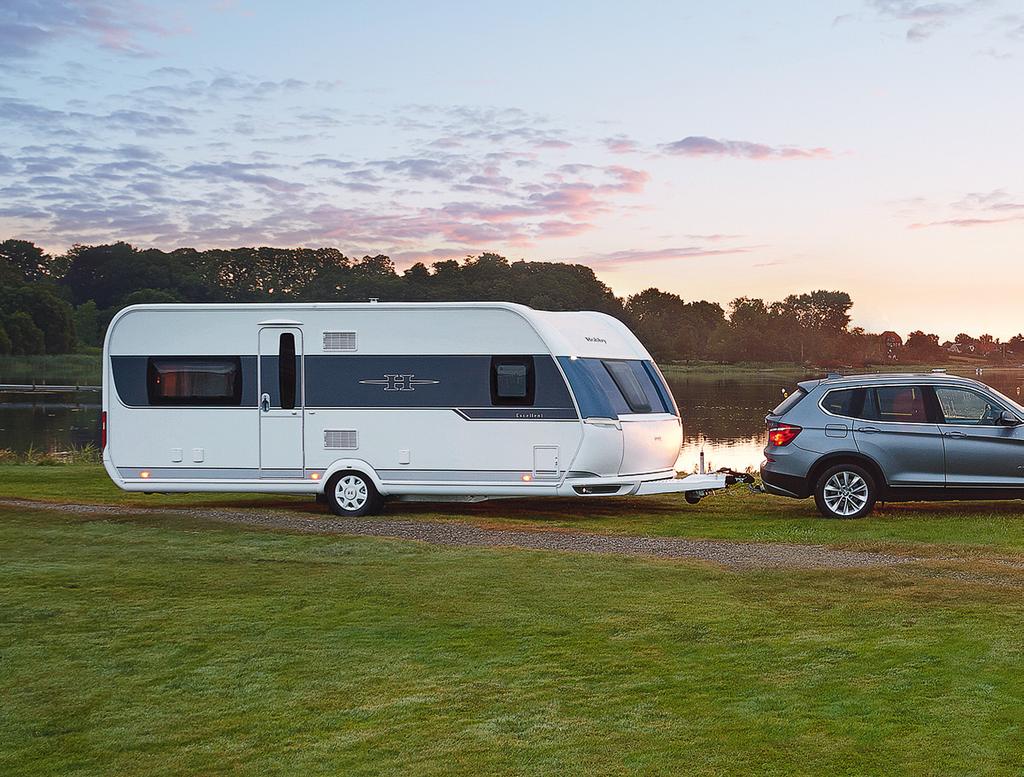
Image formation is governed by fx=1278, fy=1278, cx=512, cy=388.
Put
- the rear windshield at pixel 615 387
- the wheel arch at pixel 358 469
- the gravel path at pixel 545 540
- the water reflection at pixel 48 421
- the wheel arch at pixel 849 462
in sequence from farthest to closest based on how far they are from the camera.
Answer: the water reflection at pixel 48 421 → the wheel arch at pixel 358 469 → the rear windshield at pixel 615 387 → the wheel arch at pixel 849 462 → the gravel path at pixel 545 540

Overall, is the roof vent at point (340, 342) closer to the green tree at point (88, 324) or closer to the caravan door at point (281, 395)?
the caravan door at point (281, 395)

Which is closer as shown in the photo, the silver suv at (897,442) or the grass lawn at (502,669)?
the grass lawn at (502,669)

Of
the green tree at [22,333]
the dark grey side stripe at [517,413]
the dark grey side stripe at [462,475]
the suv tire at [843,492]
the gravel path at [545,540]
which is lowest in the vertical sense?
the gravel path at [545,540]

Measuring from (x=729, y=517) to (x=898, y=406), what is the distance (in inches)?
94.7

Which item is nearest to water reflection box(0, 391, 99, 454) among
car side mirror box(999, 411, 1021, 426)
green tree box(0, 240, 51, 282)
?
car side mirror box(999, 411, 1021, 426)

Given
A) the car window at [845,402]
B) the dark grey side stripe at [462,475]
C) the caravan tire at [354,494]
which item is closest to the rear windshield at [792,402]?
the car window at [845,402]

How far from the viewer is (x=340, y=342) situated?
15.5 metres

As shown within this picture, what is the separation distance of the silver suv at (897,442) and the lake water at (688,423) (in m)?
16.4

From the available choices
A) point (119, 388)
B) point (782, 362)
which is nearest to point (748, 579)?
point (119, 388)

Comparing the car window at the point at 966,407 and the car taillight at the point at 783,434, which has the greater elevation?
the car window at the point at 966,407

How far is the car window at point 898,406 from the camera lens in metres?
14.9

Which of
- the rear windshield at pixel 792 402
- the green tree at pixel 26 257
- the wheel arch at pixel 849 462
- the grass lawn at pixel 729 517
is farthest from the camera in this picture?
the green tree at pixel 26 257

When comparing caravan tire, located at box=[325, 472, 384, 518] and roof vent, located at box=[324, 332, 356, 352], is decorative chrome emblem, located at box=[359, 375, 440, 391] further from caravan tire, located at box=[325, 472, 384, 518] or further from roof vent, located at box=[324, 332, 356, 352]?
caravan tire, located at box=[325, 472, 384, 518]

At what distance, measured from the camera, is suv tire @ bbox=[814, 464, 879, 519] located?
15.0m
